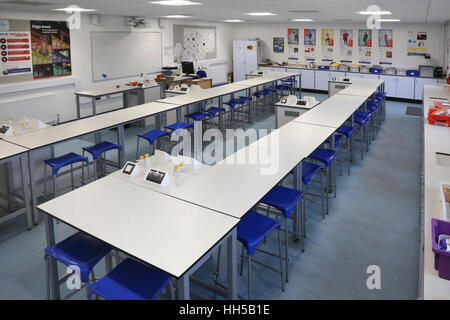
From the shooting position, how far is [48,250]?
213 centimetres

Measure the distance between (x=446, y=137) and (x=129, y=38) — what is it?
680cm

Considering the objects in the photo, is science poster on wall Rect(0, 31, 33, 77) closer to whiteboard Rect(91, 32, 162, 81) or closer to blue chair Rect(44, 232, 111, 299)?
whiteboard Rect(91, 32, 162, 81)

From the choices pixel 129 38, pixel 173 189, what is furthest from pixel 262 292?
pixel 129 38

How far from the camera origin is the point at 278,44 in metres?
11.2

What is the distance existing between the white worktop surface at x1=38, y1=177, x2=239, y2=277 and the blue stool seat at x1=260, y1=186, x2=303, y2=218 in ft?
2.10

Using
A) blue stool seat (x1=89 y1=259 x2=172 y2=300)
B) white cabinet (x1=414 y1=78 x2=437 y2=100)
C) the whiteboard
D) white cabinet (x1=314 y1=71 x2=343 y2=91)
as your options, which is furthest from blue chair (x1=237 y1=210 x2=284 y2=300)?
white cabinet (x1=314 y1=71 x2=343 y2=91)

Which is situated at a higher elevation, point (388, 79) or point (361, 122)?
point (388, 79)

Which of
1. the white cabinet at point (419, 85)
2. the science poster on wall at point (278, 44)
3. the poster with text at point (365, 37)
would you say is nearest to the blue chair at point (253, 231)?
the white cabinet at point (419, 85)

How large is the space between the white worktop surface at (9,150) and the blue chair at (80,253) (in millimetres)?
1361

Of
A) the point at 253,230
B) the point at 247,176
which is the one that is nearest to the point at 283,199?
the point at 247,176

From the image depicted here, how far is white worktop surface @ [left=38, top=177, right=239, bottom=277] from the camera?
5.85 feet

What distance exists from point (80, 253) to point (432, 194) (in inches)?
89.9

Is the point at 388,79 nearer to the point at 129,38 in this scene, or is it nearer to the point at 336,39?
the point at 336,39

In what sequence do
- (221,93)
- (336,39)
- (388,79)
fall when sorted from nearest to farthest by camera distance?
(221,93)
(388,79)
(336,39)
